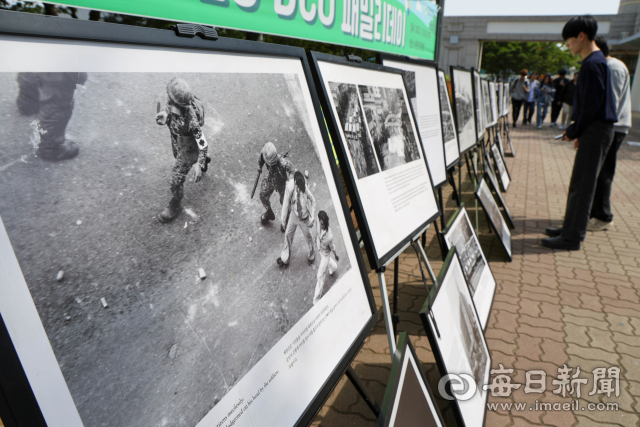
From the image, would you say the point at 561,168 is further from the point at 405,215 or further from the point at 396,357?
the point at 396,357

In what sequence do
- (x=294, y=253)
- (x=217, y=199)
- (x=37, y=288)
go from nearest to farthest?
(x=37, y=288), (x=217, y=199), (x=294, y=253)

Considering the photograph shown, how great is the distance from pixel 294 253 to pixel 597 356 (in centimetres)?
247

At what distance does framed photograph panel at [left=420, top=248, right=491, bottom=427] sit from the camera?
4.47ft

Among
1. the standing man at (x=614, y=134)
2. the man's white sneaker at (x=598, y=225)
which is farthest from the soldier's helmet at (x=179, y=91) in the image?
the man's white sneaker at (x=598, y=225)

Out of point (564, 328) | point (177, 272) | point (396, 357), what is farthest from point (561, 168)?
point (177, 272)

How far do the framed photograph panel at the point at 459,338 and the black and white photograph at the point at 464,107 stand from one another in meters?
2.50

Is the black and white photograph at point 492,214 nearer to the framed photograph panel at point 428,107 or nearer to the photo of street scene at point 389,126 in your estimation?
the framed photograph panel at point 428,107

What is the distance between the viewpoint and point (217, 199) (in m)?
0.84

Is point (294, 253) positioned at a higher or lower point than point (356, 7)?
lower

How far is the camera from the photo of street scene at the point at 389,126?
175cm

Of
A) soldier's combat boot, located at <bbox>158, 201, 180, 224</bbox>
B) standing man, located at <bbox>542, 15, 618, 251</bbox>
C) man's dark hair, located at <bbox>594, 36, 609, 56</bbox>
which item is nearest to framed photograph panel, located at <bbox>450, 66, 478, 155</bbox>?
standing man, located at <bbox>542, 15, 618, 251</bbox>

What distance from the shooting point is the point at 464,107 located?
172 inches

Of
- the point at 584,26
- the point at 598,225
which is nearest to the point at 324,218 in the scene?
the point at 584,26

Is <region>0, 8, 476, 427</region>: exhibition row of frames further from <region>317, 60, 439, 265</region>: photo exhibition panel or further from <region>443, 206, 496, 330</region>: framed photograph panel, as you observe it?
<region>443, 206, 496, 330</region>: framed photograph panel
